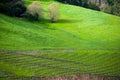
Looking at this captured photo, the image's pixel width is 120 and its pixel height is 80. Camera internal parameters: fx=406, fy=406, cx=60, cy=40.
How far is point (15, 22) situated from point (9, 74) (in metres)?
1.92

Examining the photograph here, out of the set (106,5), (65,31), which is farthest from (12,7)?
(106,5)

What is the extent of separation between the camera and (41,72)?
38.3 feet

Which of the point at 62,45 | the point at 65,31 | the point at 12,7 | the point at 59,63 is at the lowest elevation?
the point at 59,63

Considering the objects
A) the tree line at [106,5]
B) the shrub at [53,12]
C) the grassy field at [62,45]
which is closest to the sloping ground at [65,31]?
the grassy field at [62,45]

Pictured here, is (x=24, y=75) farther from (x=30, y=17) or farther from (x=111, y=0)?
(x=111, y=0)

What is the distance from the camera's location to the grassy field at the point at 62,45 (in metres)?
11.8

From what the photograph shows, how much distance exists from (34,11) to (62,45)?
Answer: 59.0 inches

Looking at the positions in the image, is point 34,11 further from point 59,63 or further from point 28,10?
point 59,63

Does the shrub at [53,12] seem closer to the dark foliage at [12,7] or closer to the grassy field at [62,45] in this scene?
the grassy field at [62,45]

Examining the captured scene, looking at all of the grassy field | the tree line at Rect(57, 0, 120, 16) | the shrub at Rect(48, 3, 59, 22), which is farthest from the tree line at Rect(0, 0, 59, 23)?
the tree line at Rect(57, 0, 120, 16)

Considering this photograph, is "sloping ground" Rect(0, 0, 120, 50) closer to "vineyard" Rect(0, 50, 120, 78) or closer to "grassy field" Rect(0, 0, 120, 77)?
"grassy field" Rect(0, 0, 120, 77)

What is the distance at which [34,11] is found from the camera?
13.0 m

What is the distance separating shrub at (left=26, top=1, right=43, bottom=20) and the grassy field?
18 centimetres

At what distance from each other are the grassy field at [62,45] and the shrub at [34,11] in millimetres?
178
